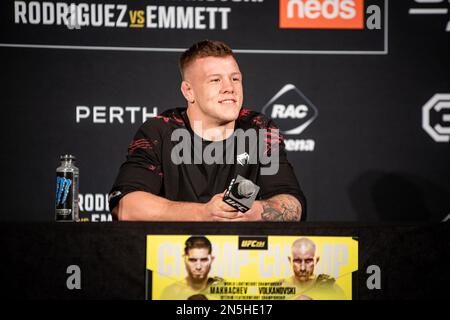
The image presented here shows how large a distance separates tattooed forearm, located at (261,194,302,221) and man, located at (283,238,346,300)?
0.44m

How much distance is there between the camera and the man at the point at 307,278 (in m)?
1.48

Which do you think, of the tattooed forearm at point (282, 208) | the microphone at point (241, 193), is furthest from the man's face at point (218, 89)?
the microphone at point (241, 193)

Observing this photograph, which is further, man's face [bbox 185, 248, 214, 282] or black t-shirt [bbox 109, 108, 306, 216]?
black t-shirt [bbox 109, 108, 306, 216]

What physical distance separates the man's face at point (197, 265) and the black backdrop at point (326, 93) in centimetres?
177

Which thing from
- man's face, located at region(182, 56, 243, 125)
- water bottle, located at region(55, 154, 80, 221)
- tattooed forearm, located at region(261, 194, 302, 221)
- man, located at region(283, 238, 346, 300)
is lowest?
man, located at region(283, 238, 346, 300)

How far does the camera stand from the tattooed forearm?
6.37 ft

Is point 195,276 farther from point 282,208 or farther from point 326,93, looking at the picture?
point 326,93

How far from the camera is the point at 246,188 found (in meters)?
1.58

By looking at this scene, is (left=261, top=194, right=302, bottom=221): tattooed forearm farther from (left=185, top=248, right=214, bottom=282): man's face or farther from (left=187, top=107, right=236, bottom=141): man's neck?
(left=185, top=248, right=214, bottom=282): man's face

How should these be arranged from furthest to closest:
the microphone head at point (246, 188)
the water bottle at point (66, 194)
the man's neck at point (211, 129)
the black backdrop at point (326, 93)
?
the black backdrop at point (326, 93) → the man's neck at point (211, 129) → the water bottle at point (66, 194) → the microphone head at point (246, 188)

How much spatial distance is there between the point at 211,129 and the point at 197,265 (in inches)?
38.3

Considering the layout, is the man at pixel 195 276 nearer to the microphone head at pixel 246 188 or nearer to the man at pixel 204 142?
the microphone head at pixel 246 188

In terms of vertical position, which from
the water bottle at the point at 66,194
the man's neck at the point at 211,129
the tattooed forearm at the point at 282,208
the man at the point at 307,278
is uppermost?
the man's neck at the point at 211,129

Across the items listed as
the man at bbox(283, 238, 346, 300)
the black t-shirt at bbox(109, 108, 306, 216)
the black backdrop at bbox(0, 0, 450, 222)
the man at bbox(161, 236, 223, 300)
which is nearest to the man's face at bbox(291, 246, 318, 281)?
the man at bbox(283, 238, 346, 300)
